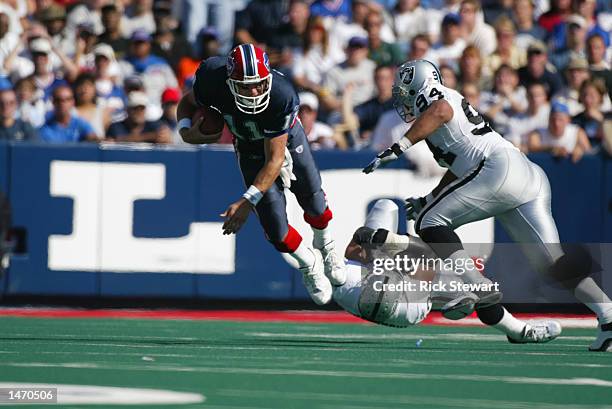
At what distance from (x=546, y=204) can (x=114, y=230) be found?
4369 millimetres

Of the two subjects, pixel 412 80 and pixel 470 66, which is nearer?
pixel 412 80

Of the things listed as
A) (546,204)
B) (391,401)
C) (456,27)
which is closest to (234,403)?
(391,401)

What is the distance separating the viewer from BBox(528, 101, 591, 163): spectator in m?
11.2

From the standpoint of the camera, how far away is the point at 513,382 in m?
6.27

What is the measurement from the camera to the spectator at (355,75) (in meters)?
12.7

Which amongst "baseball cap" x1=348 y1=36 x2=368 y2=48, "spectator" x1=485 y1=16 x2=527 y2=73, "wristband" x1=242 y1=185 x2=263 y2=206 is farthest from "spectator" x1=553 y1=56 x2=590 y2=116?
"wristband" x1=242 y1=185 x2=263 y2=206

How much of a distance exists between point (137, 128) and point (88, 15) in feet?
9.51

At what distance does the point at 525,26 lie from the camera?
1385 centimetres

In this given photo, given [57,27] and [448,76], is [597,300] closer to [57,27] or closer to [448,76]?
[448,76]

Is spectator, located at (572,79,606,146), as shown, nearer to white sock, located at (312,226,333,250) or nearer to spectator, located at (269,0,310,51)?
spectator, located at (269,0,310,51)

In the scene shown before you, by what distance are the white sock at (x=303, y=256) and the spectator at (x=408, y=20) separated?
5705mm

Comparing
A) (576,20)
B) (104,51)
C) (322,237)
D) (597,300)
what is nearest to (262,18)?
(104,51)

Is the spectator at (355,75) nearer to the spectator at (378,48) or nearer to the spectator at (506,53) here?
the spectator at (378,48)

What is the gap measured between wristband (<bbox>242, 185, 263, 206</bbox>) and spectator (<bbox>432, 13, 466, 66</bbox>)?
19.5 ft
